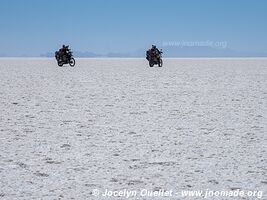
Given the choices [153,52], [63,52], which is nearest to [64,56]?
[63,52]

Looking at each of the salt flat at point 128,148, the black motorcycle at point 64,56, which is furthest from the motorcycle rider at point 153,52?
the salt flat at point 128,148

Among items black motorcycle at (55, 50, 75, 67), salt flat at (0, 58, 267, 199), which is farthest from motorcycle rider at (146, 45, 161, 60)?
salt flat at (0, 58, 267, 199)

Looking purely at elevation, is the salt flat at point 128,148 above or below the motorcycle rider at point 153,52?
below

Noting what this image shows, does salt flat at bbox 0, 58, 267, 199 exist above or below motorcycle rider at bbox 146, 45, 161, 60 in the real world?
below

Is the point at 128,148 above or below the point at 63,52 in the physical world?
below

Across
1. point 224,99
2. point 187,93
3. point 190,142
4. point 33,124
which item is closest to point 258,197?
point 190,142

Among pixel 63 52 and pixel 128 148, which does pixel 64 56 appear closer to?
pixel 63 52

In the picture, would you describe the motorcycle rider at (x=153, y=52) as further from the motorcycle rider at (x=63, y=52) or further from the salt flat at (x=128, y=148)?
the salt flat at (x=128, y=148)

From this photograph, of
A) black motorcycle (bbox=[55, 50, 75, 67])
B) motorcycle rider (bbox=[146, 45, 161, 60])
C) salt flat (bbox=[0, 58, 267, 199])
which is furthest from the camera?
black motorcycle (bbox=[55, 50, 75, 67])

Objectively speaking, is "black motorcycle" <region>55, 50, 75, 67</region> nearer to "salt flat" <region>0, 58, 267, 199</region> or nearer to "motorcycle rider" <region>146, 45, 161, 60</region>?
"motorcycle rider" <region>146, 45, 161, 60</region>

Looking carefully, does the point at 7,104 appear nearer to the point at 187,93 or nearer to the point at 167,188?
the point at 187,93

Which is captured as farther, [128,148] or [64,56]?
[64,56]

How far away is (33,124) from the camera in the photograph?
7.60 metres

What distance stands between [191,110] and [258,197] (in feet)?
18.4
